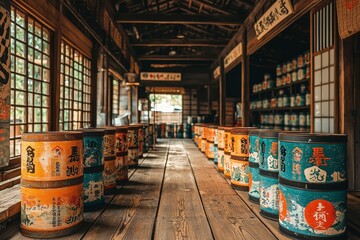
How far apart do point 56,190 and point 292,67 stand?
8.39 m

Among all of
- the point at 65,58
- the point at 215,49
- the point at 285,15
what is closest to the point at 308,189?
the point at 285,15

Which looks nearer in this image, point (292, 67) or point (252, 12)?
point (252, 12)

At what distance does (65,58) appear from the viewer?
5.81m

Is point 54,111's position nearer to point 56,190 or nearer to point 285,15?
point 56,190

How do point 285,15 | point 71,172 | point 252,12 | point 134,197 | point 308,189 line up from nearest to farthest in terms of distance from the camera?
point 308,189
point 71,172
point 134,197
point 285,15
point 252,12

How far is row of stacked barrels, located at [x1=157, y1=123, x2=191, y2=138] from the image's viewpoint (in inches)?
687

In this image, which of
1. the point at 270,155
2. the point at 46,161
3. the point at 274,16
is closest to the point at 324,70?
the point at 274,16

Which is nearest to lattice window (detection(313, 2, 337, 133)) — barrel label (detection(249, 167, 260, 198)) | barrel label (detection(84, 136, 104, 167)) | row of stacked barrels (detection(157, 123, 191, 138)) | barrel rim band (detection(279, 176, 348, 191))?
barrel label (detection(249, 167, 260, 198))

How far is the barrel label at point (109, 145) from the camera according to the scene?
3891mm

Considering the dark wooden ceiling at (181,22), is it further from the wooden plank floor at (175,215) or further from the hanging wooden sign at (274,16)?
the wooden plank floor at (175,215)

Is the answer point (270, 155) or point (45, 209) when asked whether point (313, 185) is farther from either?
point (45, 209)

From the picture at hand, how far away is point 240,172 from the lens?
13.7 feet

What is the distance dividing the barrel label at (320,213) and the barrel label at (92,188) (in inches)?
80.3

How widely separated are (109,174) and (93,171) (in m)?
0.70
